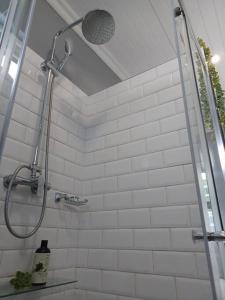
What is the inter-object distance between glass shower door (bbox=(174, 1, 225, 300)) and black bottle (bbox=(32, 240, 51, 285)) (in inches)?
29.0

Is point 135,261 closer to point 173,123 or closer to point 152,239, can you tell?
point 152,239

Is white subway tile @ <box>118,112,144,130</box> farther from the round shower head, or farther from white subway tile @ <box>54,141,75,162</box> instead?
the round shower head

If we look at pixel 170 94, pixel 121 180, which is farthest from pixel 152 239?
pixel 170 94

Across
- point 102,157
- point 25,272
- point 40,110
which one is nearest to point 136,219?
point 102,157

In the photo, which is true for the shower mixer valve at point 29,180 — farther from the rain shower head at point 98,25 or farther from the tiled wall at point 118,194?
the rain shower head at point 98,25

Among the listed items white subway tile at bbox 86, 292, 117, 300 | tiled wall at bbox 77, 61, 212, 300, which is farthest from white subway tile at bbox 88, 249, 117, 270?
white subway tile at bbox 86, 292, 117, 300

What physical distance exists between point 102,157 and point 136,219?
0.46 m

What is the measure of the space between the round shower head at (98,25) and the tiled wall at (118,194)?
39 cm

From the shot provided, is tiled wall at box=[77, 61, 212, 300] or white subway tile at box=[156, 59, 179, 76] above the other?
white subway tile at box=[156, 59, 179, 76]

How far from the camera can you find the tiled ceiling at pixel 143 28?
1332 millimetres

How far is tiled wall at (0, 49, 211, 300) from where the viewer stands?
3.38 ft

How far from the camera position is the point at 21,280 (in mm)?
922

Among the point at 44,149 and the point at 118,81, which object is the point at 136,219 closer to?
the point at 44,149

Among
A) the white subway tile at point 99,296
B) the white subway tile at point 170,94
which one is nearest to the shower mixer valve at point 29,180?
the white subway tile at point 99,296
